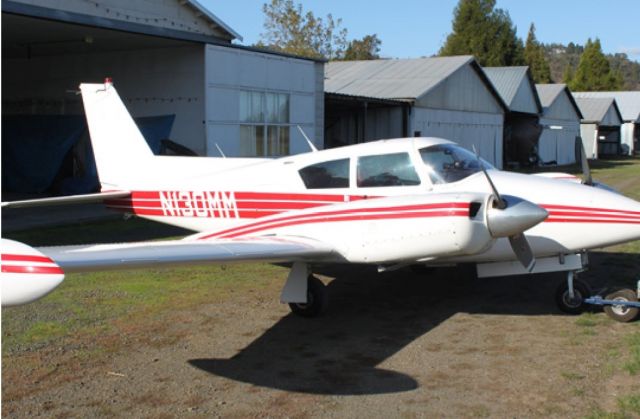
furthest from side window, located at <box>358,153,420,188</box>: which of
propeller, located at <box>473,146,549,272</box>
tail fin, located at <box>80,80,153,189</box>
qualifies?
tail fin, located at <box>80,80,153,189</box>

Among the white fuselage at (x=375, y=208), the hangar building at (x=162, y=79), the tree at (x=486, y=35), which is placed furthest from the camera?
the tree at (x=486, y=35)

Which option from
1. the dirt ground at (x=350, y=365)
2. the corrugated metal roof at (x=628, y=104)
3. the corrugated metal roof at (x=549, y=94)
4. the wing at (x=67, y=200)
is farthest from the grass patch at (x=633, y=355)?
the corrugated metal roof at (x=628, y=104)

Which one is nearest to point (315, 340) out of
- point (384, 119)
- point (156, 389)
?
point (156, 389)

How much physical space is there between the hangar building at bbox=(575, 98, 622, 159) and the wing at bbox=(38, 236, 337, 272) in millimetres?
54082

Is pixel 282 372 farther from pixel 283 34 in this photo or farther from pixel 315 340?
pixel 283 34

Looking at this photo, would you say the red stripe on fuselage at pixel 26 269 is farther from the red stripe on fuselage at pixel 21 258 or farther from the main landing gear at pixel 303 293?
the main landing gear at pixel 303 293

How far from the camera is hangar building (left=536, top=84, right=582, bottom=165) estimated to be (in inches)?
1775

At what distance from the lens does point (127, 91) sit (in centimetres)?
2025

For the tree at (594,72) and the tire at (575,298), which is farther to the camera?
the tree at (594,72)

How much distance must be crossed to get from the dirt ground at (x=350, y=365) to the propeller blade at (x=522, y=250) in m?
0.72

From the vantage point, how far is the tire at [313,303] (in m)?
7.47

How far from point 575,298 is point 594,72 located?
Result: 86995 mm

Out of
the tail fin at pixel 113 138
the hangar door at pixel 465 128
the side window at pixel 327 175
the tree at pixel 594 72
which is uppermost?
the tree at pixel 594 72

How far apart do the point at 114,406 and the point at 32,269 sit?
171cm
